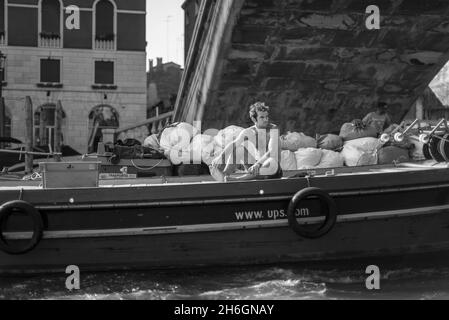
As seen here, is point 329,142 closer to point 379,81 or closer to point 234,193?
point 234,193

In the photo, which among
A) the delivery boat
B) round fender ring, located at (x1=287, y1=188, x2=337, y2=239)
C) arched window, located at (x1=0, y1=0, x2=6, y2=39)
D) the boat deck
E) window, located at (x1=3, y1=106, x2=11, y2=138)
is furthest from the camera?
arched window, located at (x1=0, y1=0, x2=6, y2=39)

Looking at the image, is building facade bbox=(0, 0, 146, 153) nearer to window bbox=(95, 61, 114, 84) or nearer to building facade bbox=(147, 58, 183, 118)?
window bbox=(95, 61, 114, 84)

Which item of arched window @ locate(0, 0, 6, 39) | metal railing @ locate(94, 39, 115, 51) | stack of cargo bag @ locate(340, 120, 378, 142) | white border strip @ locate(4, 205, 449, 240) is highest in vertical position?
arched window @ locate(0, 0, 6, 39)

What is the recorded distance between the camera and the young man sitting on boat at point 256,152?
7305 millimetres

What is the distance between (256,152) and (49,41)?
70.2ft

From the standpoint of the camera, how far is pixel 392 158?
8.60m

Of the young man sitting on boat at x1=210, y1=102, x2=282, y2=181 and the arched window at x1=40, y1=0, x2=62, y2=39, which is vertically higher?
the arched window at x1=40, y1=0, x2=62, y2=39

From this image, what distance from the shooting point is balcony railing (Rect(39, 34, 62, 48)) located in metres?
26.9

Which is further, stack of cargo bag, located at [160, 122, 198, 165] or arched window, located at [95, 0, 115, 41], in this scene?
arched window, located at [95, 0, 115, 41]

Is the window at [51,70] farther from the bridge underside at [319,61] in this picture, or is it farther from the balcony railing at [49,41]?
the bridge underside at [319,61]

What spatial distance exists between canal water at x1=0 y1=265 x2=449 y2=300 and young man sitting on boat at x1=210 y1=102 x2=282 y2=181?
1.03m

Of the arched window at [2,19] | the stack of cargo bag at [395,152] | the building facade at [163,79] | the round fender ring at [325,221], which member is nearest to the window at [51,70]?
the arched window at [2,19]

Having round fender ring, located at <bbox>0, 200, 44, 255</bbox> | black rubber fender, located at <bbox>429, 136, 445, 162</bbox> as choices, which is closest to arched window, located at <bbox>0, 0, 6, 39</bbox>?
round fender ring, located at <bbox>0, 200, 44, 255</bbox>
